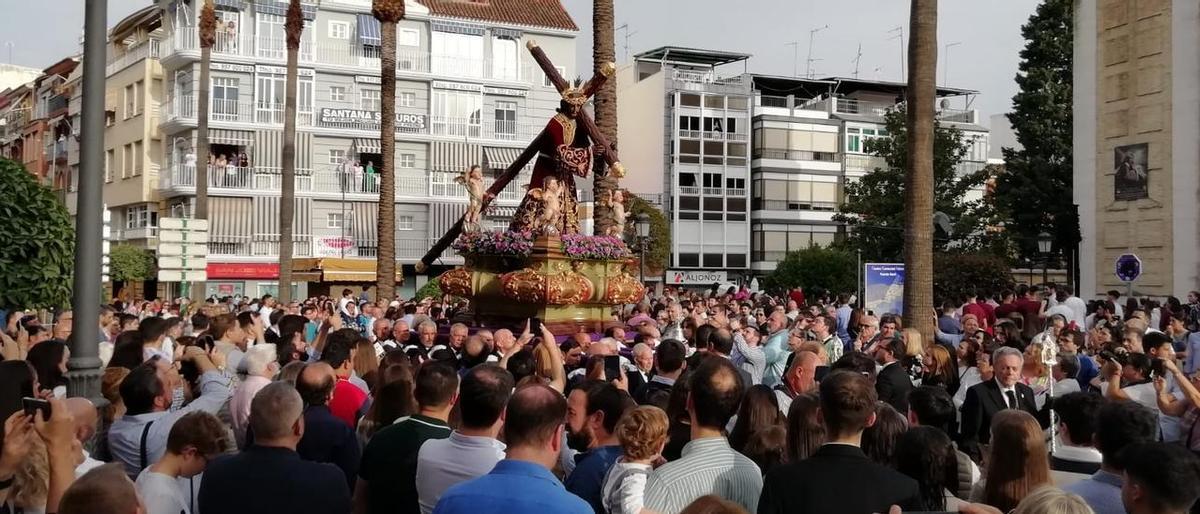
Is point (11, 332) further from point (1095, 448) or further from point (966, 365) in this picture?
point (1095, 448)

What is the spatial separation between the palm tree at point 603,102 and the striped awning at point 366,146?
30.9 metres

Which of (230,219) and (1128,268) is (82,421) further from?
(230,219)

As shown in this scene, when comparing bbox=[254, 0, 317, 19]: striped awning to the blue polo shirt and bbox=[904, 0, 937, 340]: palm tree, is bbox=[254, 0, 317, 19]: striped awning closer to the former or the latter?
bbox=[904, 0, 937, 340]: palm tree

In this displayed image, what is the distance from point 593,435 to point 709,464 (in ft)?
3.07

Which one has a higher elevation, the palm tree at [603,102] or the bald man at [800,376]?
the palm tree at [603,102]

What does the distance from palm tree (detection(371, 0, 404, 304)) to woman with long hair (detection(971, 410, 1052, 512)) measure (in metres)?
22.3

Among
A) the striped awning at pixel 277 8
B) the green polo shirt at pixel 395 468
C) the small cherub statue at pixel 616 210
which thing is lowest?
the green polo shirt at pixel 395 468

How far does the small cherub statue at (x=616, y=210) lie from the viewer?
58.5 ft

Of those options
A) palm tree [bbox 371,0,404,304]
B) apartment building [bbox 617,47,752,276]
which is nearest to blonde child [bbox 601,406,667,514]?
palm tree [bbox 371,0,404,304]

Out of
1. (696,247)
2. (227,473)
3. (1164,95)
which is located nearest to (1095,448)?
(227,473)

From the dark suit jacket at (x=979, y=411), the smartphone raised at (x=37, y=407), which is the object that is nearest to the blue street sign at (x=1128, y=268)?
the dark suit jacket at (x=979, y=411)

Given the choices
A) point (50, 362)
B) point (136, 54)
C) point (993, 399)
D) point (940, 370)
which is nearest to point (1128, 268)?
point (940, 370)

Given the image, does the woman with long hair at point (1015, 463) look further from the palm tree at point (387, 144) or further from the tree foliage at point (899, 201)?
the tree foliage at point (899, 201)

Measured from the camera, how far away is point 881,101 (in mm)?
67562
